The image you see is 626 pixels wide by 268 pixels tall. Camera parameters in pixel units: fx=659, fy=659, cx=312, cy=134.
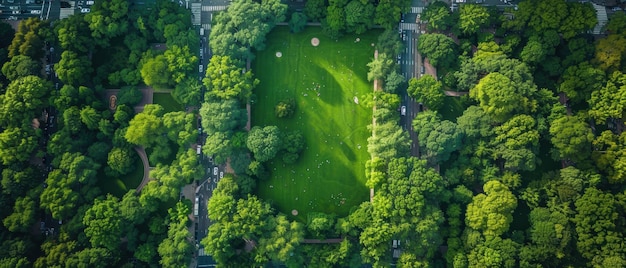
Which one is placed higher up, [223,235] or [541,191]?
[541,191]

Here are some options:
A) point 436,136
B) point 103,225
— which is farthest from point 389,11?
point 103,225

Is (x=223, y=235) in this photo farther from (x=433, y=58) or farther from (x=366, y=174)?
(x=433, y=58)

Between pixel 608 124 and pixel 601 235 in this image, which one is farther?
pixel 608 124

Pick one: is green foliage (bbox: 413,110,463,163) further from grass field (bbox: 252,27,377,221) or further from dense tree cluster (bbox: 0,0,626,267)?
grass field (bbox: 252,27,377,221)

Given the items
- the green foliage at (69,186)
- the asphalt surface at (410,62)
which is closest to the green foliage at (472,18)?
the asphalt surface at (410,62)

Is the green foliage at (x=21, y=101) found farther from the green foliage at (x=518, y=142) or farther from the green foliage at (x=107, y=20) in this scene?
the green foliage at (x=518, y=142)

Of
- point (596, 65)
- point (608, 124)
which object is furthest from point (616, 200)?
point (596, 65)

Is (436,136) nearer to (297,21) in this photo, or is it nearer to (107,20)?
(297,21)
